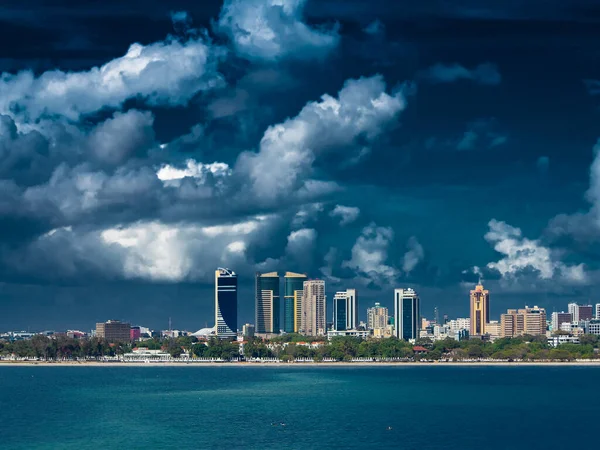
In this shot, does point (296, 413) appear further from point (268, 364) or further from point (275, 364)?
point (275, 364)

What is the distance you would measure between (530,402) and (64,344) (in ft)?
388

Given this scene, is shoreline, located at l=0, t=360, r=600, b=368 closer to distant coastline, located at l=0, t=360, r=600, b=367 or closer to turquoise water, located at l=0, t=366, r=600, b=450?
distant coastline, located at l=0, t=360, r=600, b=367

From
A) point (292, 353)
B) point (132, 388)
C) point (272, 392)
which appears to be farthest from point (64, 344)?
point (272, 392)

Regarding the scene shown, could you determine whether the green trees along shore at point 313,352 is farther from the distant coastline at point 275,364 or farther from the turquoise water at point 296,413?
the turquoise water at point 296,413

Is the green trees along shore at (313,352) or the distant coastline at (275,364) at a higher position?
the green trees along shore at (313,352)

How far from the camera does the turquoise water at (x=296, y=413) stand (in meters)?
63.2

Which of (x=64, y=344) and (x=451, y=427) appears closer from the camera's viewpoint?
(x=451, y=427)

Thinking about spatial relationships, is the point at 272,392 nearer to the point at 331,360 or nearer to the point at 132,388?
the point at 132,388

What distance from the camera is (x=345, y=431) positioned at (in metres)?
67.4

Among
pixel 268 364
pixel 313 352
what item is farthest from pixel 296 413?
pixel 313 352

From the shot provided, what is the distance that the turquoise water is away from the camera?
6319 centimetres

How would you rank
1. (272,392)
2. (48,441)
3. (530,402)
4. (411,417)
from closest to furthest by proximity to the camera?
(48,441)
(411,417)
(530,402)
(272,392)

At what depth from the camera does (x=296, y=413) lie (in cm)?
7862

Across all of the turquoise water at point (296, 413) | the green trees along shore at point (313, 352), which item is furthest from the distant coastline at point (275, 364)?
the turquoise water at point (296, 413)
